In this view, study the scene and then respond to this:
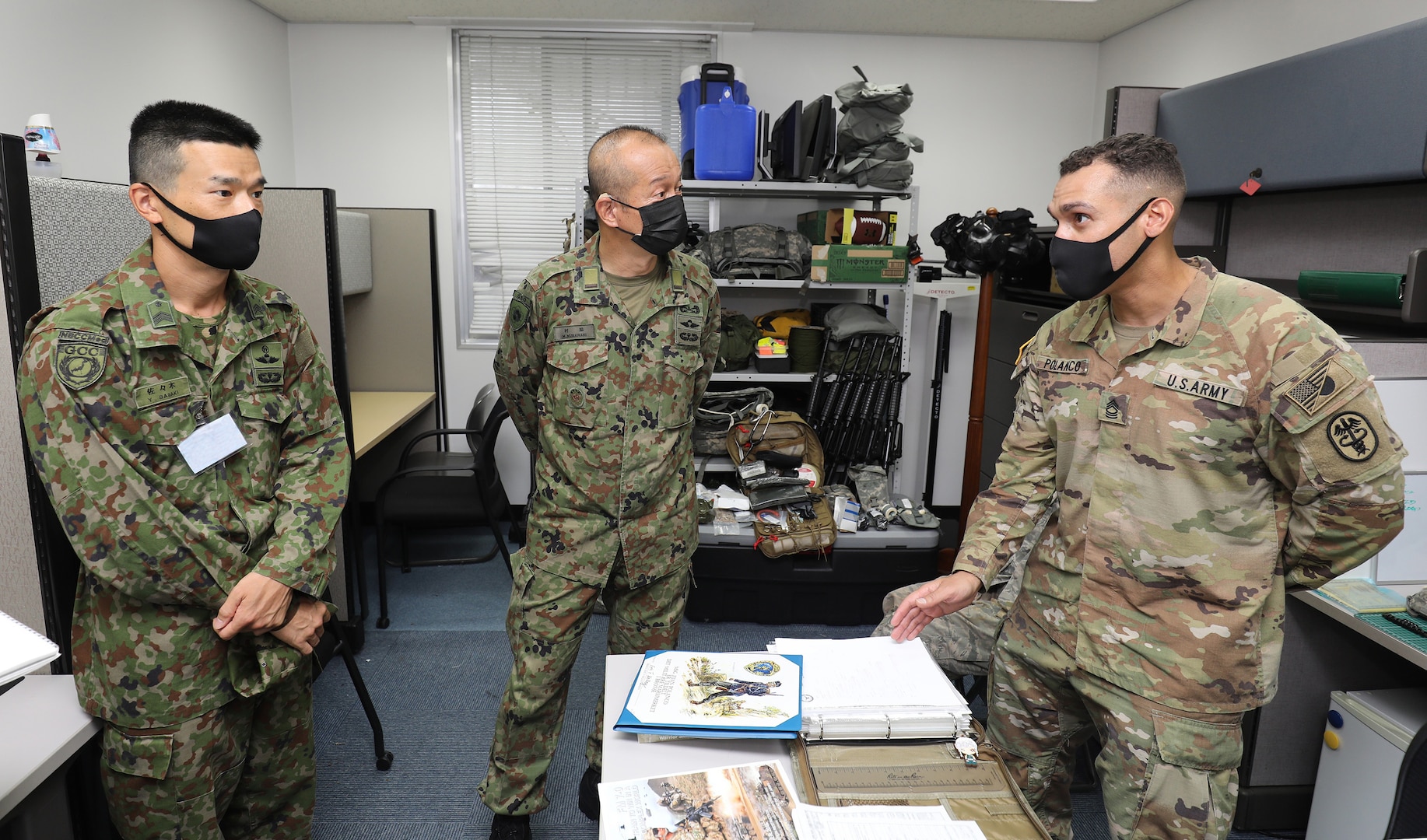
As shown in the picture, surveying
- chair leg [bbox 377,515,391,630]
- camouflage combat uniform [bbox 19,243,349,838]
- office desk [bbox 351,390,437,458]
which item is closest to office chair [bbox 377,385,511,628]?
chair leg [bbox 377,515,391,630]

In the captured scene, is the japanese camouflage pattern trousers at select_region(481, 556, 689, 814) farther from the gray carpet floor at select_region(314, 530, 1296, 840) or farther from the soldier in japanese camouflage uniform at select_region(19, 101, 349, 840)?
the soldier in japanese camouflage uniform at select_region(19, 101, 349, 840)

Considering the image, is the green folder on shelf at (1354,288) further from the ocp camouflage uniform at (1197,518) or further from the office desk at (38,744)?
the office desk at (38,744)

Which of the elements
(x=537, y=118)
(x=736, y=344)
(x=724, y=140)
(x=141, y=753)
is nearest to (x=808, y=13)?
(x=724, y=140)

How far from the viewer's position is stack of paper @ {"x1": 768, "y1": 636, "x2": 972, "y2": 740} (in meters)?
1.17

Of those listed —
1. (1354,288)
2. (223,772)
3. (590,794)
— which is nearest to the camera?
(223,772)

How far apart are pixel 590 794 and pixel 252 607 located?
106cm

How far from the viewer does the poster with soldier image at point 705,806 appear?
99cm

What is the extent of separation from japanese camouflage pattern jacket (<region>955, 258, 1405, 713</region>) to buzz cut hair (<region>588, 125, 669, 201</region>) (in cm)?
104

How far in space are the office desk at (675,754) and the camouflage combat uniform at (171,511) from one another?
27.4 inches

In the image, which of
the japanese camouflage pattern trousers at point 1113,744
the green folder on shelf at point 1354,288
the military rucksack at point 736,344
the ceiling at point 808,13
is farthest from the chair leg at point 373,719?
the ceiling at point 808,13

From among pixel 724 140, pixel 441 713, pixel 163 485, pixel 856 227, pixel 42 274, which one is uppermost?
pixel 724 140

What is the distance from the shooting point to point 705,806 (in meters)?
1.04

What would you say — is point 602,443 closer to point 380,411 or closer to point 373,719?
point 373,719

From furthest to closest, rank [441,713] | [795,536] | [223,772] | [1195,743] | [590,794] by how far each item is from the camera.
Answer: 1. [795,536]
2. [441,713]
3. [590,794]
4. [223,772]
5. [1195,743]
